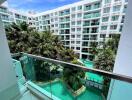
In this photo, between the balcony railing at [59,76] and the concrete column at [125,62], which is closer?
the concrete column at [125,62]

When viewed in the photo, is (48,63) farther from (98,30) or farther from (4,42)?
(98,30)

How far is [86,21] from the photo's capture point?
1669 centimetres

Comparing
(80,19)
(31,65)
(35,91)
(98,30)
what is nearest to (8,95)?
(35,91)

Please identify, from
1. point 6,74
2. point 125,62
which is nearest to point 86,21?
point 6,74

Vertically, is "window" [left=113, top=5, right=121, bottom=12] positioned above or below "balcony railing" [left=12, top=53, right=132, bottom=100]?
above

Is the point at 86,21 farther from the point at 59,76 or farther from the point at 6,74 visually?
the point at 6,74

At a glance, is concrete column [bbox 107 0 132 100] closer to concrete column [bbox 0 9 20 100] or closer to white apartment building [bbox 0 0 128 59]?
concrete column [bbox 0 9 20 100]

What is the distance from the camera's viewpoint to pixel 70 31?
61.7 ft

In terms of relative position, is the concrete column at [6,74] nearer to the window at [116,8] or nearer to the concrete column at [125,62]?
the concrete column at [125,62]

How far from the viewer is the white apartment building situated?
1392 cm

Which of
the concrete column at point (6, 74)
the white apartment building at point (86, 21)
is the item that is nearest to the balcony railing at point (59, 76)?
the concrete column at point (6, 74)

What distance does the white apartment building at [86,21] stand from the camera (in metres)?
13.9

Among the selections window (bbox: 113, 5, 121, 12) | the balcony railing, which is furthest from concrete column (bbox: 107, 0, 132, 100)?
window (bbox: 113, 5, 121, 12)

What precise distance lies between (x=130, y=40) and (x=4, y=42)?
195cm
